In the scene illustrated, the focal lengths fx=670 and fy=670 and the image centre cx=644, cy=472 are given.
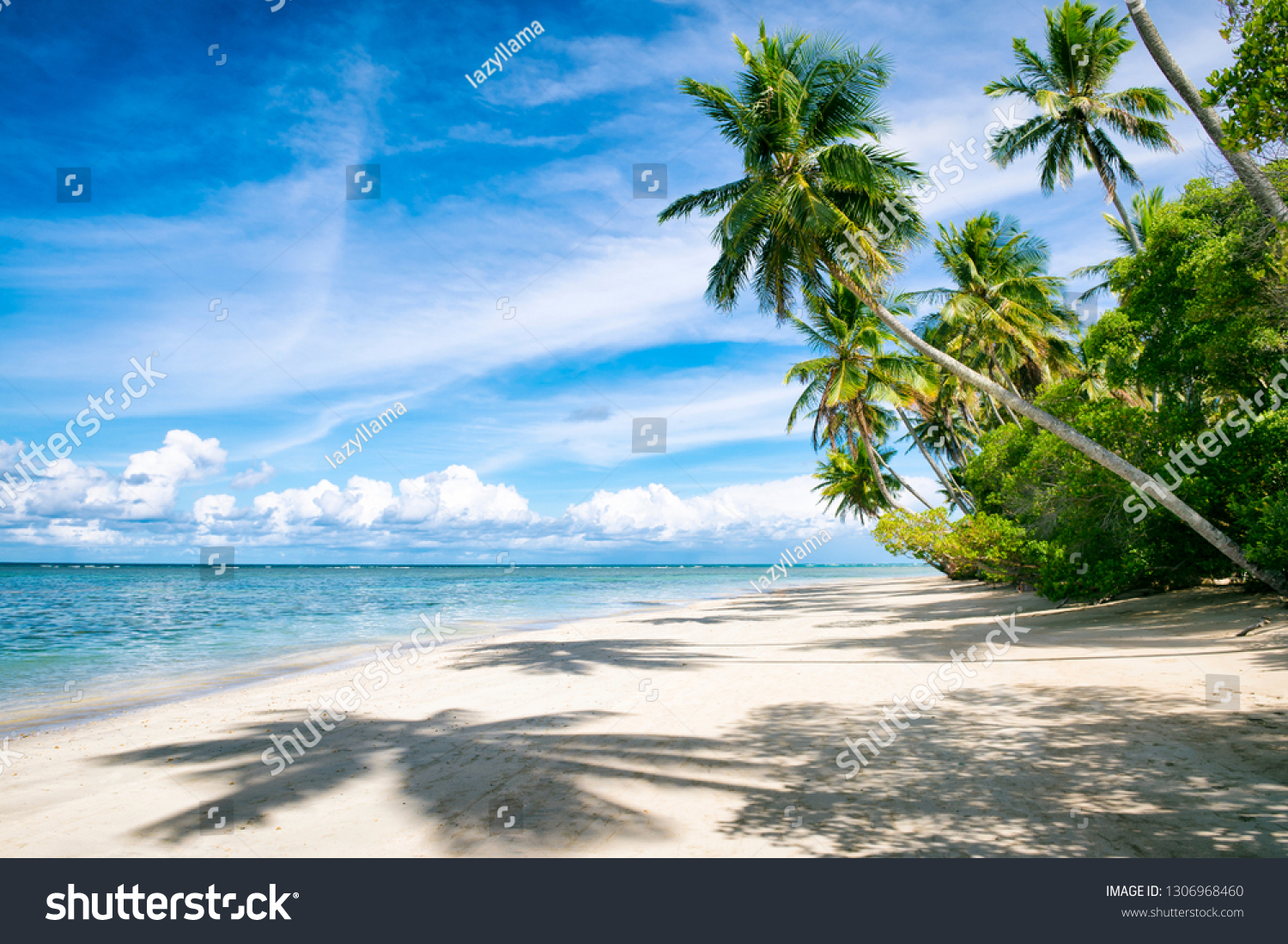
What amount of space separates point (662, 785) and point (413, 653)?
37.1 ft

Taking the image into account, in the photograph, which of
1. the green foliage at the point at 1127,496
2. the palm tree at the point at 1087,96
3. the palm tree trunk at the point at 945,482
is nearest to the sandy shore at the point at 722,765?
the green foliage at the point at 1127,496

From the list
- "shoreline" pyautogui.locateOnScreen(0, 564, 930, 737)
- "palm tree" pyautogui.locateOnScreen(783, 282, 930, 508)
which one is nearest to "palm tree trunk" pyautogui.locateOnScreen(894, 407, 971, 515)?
"palm tree" pyautogui.locateOnScreen(783, 282, 930, 508)

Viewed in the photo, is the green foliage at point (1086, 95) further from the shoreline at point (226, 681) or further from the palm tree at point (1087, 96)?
the shoreline at point (226, 681)

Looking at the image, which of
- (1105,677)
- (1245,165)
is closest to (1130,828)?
(1105,677)

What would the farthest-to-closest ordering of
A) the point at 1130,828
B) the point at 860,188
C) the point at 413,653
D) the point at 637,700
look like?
1. the point at 413,653
2. the point at 860,188
3. the point at 637,700
4. the point at 1130,828

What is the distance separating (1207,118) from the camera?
728 cm

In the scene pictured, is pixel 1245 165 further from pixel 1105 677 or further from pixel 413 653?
pixel 413 653

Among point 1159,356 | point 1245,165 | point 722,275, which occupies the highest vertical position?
point 722,275

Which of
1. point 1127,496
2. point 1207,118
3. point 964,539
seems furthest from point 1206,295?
point 964,539

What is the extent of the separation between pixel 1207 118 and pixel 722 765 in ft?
27.9

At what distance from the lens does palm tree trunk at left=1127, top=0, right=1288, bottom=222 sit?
705 centimetres

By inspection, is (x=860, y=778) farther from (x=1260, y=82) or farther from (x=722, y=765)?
(x=1260, y=82)

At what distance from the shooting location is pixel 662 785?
17.2 ft

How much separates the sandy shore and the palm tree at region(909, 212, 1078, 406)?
14.1 metres
